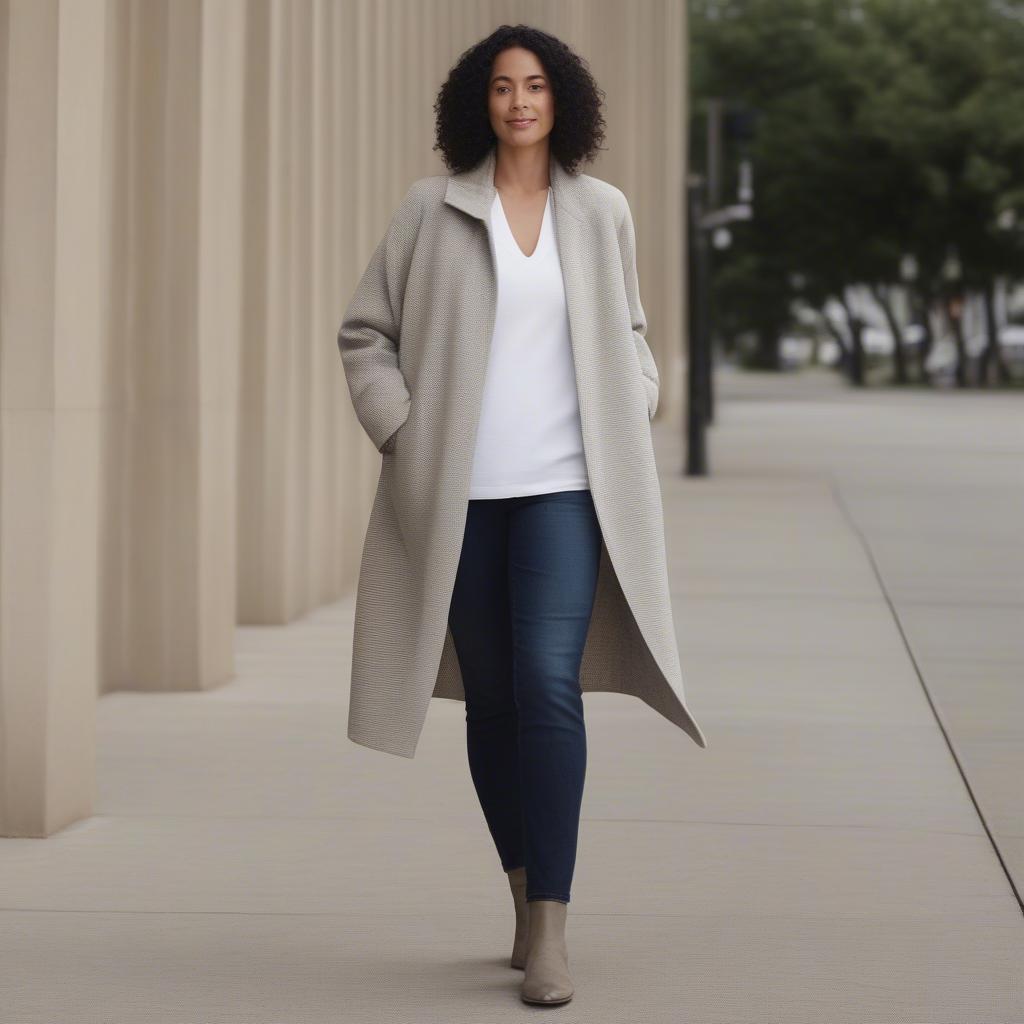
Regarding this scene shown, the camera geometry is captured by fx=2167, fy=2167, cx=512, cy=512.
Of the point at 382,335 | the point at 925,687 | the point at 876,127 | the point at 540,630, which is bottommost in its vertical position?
the point at 925,687

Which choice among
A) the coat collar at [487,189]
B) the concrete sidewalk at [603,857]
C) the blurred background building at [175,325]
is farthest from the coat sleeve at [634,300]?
the blurred background building at [175,325]

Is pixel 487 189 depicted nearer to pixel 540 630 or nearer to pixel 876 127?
pixel 540 630

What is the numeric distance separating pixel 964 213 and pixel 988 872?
175ft

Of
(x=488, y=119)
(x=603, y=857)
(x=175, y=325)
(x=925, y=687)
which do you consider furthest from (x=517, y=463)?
(x=925, y=687)

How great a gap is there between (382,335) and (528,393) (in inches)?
14.8

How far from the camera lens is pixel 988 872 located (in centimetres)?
566

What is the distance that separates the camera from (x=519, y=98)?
4551 mm

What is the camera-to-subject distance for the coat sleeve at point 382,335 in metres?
4.52

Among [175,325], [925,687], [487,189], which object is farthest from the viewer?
[925,687]

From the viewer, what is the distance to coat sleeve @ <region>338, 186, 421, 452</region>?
14.8ft

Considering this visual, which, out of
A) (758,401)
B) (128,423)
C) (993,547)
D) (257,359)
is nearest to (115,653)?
(128,423)

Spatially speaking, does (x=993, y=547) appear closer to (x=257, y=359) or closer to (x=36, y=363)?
(x=257, y=359)

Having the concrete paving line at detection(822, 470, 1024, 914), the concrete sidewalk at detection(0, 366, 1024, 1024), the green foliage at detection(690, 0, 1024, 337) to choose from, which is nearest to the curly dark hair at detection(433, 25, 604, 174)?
the concrete sidewalk at detection(0, 366, 1024, 1024)

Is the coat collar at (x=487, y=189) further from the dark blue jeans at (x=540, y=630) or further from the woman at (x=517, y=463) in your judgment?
the dark blue jeans at (x=540, y=630)
